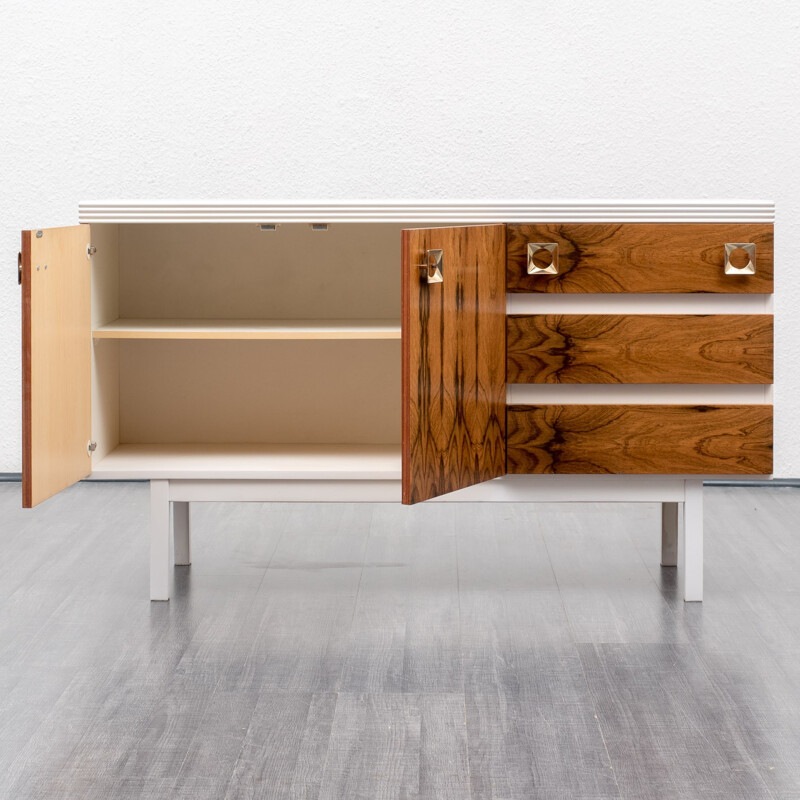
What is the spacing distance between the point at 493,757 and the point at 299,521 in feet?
4.49

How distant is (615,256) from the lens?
198cm

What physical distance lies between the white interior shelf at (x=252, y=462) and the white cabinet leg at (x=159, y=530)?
3 cm

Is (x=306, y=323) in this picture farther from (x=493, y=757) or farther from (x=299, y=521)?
(x=493, y=757)

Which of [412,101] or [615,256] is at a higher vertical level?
[412,101]

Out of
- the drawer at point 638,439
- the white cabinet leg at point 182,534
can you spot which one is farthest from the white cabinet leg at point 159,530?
the drawer at point 638,439

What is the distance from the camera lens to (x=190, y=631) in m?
1.97

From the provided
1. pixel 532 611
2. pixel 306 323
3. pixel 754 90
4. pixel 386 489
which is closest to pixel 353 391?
pixel 306 323

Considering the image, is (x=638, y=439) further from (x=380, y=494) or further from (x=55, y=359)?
(x=55, y=359)

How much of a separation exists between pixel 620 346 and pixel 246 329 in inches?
27.8

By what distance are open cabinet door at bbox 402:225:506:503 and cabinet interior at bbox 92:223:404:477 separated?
484 millimetres

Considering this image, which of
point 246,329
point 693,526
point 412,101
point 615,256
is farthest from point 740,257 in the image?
point 412,101

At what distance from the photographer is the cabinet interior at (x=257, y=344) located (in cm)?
239

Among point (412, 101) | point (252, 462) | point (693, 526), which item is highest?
point (412, 101)

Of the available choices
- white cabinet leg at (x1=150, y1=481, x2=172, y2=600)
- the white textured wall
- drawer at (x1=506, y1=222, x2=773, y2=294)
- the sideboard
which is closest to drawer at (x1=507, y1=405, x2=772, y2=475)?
the sideboard
